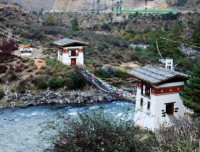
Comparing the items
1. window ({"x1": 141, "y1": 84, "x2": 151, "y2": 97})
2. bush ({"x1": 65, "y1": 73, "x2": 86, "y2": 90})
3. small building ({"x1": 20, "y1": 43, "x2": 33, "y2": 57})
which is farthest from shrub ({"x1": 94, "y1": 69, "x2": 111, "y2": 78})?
window ({"x1": 141, "y1": 84, "x2": 151, "y2": 97})

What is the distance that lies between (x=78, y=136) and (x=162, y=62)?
34156mm

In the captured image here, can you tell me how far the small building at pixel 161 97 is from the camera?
20.8m

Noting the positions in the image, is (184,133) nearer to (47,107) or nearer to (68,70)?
(47,107)

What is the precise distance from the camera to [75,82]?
111 ft

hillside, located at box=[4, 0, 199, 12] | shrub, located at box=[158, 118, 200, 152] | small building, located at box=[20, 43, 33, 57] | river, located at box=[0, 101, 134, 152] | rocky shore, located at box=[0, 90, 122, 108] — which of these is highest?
hillside, located at box=[4, 0, 199, 12]

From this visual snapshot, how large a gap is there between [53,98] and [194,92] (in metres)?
15.9

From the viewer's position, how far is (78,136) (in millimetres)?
9984

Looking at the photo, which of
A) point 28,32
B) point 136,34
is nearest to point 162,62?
point 28,32

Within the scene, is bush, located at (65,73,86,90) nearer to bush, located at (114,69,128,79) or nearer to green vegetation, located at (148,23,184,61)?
bush, located at (114,69,128,79)

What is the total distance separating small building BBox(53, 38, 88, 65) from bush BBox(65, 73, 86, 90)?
3420 mm

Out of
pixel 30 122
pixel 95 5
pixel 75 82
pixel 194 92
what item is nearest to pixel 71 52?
pixel 75 82

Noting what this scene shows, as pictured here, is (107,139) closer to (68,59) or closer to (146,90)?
(146,90)

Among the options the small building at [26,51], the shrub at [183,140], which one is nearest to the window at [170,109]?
the shrub at [183,140]

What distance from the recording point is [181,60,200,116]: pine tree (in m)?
18.4
